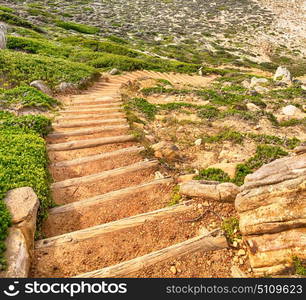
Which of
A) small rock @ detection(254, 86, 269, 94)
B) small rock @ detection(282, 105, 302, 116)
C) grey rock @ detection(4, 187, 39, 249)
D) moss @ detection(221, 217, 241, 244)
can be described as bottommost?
small rock @ detection(254, 86, 269, 94)

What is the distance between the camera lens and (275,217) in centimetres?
452

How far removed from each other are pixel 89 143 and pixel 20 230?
4.79 m

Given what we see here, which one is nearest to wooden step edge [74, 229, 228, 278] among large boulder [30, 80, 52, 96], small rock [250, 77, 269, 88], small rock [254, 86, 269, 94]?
large boulder [30, 80, 52, 96]

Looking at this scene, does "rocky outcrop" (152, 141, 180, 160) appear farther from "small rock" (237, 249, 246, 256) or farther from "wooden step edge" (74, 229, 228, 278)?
"small rock" (237, 249, 246, 256)

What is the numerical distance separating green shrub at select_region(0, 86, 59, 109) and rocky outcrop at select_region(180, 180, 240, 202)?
7907mm

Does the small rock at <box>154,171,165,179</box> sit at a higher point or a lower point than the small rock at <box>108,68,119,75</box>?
higher

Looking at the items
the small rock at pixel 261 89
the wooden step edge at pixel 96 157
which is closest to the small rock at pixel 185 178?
the wooden step edge at pixel 96 157

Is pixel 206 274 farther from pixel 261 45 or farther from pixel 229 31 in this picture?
pixel 229 31

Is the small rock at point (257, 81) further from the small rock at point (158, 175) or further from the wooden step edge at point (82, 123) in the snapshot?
Result: the small rock at point (158, 175)

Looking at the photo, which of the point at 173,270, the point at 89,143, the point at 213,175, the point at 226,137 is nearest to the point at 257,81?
the point at 226,137

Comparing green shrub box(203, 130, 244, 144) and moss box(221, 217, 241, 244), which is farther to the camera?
green shrub box(203, 130, 244, 144)

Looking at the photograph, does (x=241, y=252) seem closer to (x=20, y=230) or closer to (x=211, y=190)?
(x=211, y=190)

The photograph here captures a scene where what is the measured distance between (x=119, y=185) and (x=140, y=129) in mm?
3857

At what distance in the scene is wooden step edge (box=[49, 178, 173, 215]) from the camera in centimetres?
595
